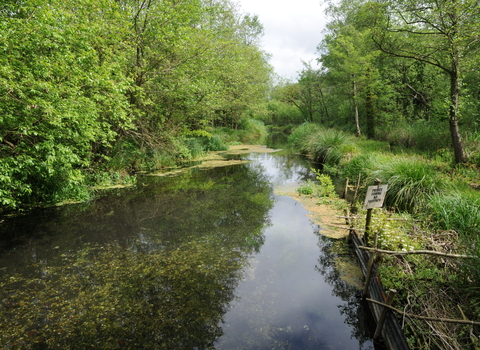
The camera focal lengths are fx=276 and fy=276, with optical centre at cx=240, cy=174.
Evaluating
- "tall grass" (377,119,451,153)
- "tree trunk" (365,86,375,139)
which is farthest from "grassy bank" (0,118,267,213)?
"tall grass" (377,119,451,153)

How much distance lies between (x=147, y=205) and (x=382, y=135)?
13.9 meters

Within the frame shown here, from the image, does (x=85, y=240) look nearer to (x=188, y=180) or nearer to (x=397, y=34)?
(x=188, y=180)

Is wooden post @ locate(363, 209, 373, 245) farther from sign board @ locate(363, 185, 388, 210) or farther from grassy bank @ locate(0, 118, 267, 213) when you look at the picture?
grassy bank @ locate(0, 118, 267, 213)

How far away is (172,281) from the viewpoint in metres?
4.78

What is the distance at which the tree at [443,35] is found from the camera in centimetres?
686

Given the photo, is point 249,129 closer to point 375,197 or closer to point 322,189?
point 322,189

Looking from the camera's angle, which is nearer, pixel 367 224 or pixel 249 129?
pixel 367 224

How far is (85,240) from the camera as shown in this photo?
6.45 m

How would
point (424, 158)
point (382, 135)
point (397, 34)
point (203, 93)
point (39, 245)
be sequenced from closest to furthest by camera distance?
point (39, 245) < point (397, 34) < point (424, 158) < point (203, 93) < point (382, 135)

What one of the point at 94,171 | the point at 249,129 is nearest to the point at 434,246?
the point at 94,171

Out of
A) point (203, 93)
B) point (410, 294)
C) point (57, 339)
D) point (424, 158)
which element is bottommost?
point (57, 339)

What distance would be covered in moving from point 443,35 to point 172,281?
9.28 metres

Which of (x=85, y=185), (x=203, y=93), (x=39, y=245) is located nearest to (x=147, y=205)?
(x=85, y=185)

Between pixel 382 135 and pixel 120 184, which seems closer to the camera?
pixel 120 184
